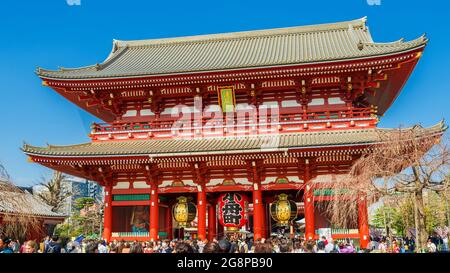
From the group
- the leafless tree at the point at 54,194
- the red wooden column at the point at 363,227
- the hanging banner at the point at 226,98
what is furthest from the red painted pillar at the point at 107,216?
the leafless tree at the point at 54,194

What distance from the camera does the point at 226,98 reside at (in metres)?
21.0

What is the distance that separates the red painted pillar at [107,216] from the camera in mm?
20281

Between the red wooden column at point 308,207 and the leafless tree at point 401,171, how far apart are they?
7.37 ft

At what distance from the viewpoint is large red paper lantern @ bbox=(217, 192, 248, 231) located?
788 inches

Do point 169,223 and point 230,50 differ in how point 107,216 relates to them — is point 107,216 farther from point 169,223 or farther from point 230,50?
point 230,50

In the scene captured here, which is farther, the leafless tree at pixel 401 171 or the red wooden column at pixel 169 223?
the red wooden column at pixel 169 223

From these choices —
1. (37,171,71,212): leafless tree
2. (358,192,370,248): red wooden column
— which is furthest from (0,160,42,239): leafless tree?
(37,171,71,212): leafless tree

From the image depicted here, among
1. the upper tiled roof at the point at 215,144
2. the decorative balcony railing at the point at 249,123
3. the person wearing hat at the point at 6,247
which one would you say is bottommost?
the person wearing hat at the point at 6,247

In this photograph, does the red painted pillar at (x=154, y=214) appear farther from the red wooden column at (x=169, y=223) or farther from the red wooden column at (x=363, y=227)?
the red wooden column at (x=363, y=227)

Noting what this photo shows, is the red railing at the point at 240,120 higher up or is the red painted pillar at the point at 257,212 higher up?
the red railing at the point at 240,120

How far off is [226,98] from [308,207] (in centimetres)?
676

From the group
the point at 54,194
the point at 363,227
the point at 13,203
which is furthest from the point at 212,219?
the point at 54,194

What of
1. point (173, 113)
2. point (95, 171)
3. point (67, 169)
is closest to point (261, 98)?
point (173, 113)
